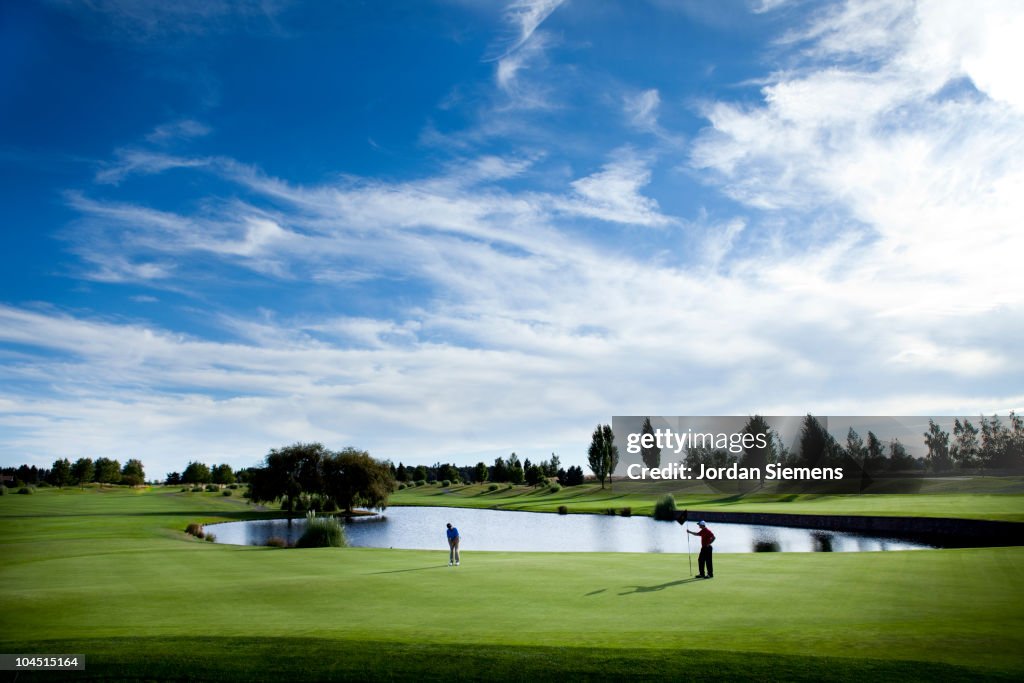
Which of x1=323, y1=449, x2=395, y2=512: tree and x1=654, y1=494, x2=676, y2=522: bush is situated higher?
x1=323, y1=449, x2=395, y2=512: tree

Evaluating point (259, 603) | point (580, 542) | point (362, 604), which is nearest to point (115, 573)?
point (259, 603)

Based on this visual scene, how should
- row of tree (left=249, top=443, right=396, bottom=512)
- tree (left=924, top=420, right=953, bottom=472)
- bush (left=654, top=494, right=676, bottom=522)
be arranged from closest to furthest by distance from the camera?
bush (left=654, top=494, right=676, bottom=522)
row of tree (left=249, top=443, right=396, bottom=512)
tree (left=924, top=420, right=953, bottom=472)

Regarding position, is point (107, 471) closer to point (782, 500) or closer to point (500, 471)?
point (500, 471)

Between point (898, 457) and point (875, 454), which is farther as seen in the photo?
point (898, 457)

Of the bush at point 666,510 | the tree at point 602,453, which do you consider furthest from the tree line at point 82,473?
the bush at point 666,510

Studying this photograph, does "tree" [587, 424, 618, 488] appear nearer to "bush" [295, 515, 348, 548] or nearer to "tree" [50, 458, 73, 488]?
"bush" [295, 515, 348, 548]

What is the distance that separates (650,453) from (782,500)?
69.1m

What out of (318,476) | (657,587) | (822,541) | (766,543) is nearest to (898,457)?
(822,541)

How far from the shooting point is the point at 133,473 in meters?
172

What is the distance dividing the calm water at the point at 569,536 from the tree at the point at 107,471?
11476cm

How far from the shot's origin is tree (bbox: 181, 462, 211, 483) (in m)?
170

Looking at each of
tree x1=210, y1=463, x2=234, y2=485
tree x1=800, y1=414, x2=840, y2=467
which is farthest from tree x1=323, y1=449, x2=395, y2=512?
tree x1=210, y1=463, x2=234, y2=485

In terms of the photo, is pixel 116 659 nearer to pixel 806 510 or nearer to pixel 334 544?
pixel 334 544

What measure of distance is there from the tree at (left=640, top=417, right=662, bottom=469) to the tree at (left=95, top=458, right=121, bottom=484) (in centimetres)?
12664
